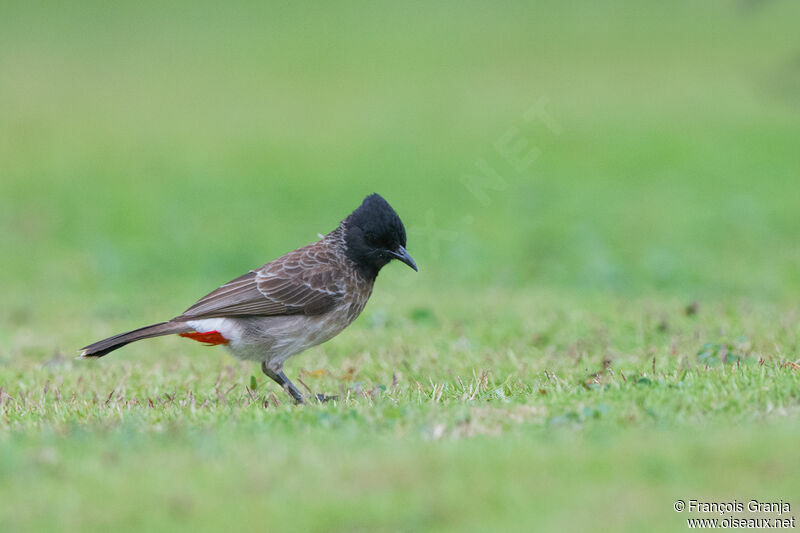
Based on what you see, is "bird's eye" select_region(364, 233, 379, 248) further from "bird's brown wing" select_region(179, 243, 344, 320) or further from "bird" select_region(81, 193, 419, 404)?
"bird's brown wing" select_region(179, 243, 344, 320)

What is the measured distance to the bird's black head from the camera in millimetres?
7566

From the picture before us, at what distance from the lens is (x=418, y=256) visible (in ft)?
50.9

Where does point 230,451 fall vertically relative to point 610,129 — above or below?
below

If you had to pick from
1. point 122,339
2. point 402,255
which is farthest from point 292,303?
point 122,339

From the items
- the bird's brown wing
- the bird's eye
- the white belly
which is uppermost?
the bird's eye

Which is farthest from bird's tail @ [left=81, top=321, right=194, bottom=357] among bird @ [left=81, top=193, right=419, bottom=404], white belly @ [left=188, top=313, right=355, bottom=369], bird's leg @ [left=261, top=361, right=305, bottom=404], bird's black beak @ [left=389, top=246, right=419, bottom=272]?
bird's black beak @ [left=389, top=246, right=419, bottom=272]

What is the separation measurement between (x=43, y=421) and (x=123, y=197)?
13820mm

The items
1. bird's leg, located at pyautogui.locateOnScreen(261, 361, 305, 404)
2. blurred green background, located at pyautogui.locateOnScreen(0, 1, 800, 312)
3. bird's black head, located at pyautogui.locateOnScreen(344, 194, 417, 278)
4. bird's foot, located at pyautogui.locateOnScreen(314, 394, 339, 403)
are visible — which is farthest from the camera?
blurred green background, located at pyautogui.locateOnScreen(0, 1, 800, 312)

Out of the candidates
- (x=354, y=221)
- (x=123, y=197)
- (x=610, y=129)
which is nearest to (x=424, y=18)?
(x=610, y=129)

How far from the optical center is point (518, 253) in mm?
15023

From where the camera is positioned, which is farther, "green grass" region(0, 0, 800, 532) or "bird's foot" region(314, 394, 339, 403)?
"bird's foot" region(314, 394, 339, 403)

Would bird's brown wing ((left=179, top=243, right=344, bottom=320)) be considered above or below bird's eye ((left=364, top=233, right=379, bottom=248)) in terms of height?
below

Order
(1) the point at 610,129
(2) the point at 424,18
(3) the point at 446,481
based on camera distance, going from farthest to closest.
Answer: (2) the point at 424,18 < (1) the point at 610,129 < (3) the point at 446,481

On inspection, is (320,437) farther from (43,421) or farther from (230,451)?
(43,421)
